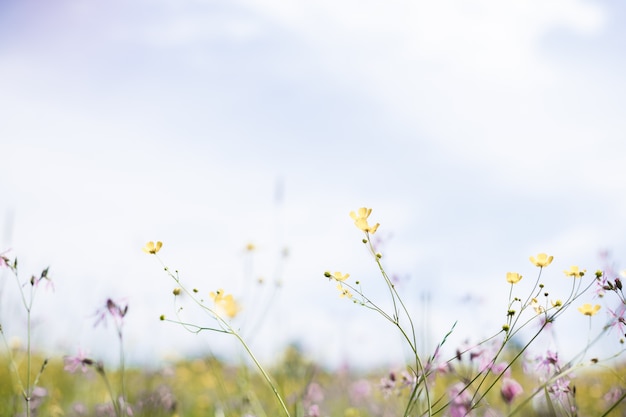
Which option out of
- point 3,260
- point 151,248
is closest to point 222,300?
point 151,248

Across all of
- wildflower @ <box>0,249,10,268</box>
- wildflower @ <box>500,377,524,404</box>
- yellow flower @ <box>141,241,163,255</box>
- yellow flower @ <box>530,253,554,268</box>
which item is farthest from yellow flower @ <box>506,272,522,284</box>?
wildflower @ <box>0,249,10,268</box>

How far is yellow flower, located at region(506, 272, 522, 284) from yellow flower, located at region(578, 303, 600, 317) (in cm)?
20

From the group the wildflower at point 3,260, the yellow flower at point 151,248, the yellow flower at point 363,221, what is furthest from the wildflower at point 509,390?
the wildflower at point 3,260

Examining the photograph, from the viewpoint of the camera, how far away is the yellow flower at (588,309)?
175 centimetres

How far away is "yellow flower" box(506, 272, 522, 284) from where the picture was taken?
1.78 m

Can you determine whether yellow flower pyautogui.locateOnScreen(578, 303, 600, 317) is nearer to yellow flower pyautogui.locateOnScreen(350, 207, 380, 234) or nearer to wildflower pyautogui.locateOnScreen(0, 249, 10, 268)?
yellow flower pyautogui.locateOnScreen(350, 207, 380, 234)

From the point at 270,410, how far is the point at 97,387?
6.38 ft

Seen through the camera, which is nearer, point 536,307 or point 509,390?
point 536,307

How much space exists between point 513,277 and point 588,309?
24cm

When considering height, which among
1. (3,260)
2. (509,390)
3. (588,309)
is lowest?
(3,260)

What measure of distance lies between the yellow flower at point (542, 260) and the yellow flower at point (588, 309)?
0.17 metres

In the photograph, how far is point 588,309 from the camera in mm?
1768

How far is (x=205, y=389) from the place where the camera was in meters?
6.24

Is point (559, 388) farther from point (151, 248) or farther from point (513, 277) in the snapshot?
point (151, 248)
